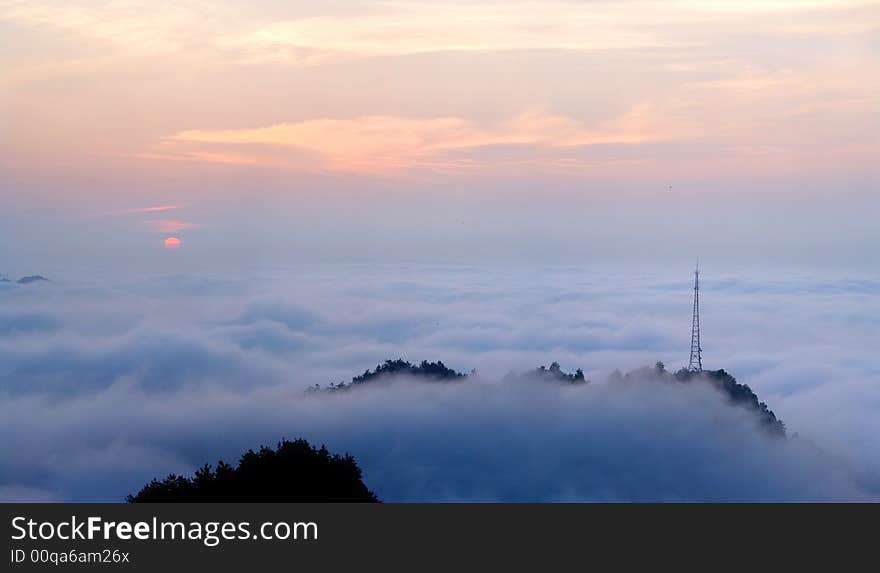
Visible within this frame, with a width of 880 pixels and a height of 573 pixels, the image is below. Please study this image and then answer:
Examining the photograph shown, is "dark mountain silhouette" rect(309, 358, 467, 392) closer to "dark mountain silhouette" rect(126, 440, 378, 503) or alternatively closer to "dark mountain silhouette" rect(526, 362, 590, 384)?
"dark mountain silhouette" rect(526, 362, 590, 384)

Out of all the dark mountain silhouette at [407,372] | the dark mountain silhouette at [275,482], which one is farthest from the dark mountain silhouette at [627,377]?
the dark mountain silhouette at [275,482]

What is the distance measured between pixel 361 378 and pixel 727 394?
37057mm

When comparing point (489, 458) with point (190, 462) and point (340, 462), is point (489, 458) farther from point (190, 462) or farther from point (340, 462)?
point (340, 462)

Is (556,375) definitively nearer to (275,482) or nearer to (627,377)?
(627,377)

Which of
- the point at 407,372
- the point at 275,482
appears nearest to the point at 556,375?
the point at 407,372

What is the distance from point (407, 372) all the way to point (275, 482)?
74.3 metres

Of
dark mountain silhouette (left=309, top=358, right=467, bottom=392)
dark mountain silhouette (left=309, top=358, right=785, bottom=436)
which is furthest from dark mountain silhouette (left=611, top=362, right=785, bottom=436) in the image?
dark mountain silhouette (left=309, top=358, right=467, bottom=392)

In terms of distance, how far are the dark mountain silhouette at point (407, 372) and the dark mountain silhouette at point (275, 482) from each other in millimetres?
71146

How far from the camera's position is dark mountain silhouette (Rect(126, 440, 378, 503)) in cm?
3681

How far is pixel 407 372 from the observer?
111312 mm

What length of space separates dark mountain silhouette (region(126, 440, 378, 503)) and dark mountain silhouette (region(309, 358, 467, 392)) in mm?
71146

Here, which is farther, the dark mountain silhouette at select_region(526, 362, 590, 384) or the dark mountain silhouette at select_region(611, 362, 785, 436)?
the dark mountain silhouette at select_region(526, 362, 590, 384)
